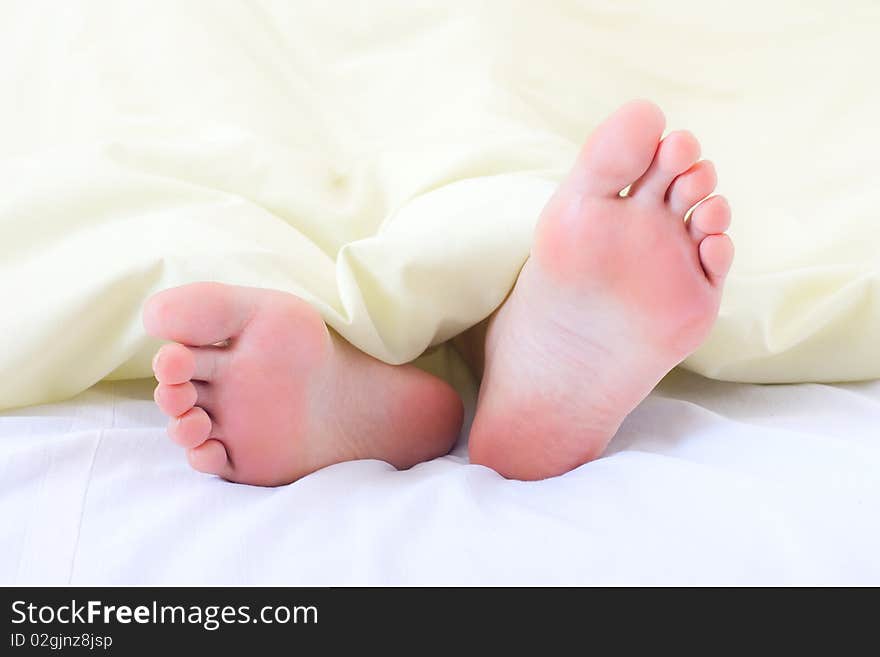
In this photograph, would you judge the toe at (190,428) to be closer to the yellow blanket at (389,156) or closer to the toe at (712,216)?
the yellow blanket at (389,156)

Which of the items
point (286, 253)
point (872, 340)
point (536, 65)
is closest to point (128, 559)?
point (286, 253)

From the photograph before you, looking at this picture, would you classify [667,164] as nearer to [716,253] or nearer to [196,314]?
[716,253]

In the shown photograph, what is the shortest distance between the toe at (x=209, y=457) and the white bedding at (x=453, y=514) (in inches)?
0.4

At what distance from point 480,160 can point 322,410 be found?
0.28 m

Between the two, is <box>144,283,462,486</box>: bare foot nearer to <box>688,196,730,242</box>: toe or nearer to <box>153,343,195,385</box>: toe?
<box>153,343,195,385</box>: toe

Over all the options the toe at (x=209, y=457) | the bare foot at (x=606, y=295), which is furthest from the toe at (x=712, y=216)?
the toe at (x=209, y=457)

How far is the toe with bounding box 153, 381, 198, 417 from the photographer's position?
0.65m

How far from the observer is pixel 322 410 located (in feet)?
2.36

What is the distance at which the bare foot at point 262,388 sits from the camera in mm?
655

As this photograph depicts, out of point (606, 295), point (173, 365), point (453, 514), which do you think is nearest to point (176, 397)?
point (173, 365)

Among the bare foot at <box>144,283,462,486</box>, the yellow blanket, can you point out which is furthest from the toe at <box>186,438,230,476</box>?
the yellow blanket

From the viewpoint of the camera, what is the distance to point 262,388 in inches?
27.1

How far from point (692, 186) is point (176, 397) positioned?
0.37 metres

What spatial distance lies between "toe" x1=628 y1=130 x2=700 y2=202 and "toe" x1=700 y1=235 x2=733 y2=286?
44 millimetres
